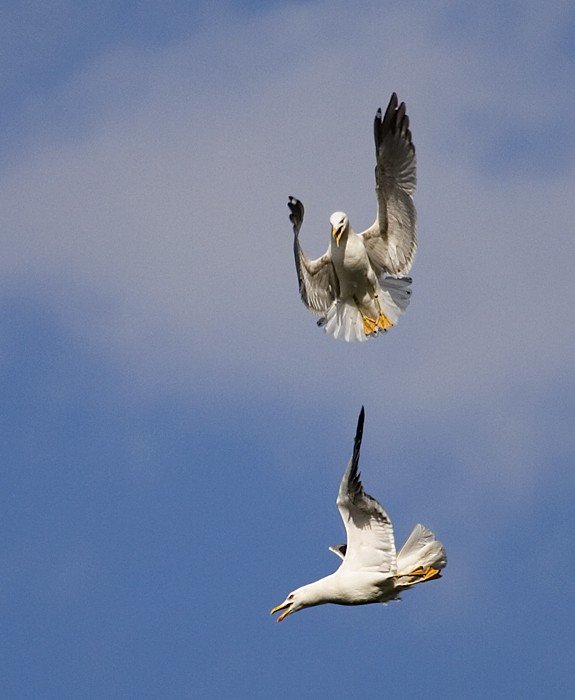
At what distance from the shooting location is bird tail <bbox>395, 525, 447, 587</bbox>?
13.7 m

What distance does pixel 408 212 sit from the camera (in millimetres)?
15461

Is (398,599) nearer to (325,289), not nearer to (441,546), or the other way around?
(441,546)

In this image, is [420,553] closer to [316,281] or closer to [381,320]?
[381,320]

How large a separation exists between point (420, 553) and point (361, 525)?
0.62 m

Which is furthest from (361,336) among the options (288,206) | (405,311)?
(288,206)

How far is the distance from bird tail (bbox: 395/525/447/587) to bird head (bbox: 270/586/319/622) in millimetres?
789

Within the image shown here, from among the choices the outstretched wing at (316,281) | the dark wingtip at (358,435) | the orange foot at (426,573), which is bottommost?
the orange foot at (426,573)

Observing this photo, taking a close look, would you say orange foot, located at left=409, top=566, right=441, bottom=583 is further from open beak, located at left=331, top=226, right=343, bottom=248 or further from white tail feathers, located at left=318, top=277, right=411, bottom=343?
open beak, located at left=331, top=226, right=343, bottom=248

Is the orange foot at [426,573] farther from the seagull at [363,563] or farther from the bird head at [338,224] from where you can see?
the bird head at [338,224]

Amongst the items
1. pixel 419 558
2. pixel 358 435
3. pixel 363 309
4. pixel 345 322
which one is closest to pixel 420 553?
pixel 419 558

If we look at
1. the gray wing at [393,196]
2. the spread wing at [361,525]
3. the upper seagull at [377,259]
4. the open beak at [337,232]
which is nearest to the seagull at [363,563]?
the spread wing at [361,525]

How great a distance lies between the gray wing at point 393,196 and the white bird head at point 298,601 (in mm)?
3542

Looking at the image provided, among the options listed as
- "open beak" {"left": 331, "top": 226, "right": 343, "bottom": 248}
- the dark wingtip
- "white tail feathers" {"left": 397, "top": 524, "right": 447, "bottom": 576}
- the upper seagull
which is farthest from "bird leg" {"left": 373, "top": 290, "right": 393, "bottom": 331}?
"white tail feathers" {"left": 397, "top": 524, "right": 447, "bottom": 576}

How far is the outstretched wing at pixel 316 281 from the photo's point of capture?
1536 centimetres
